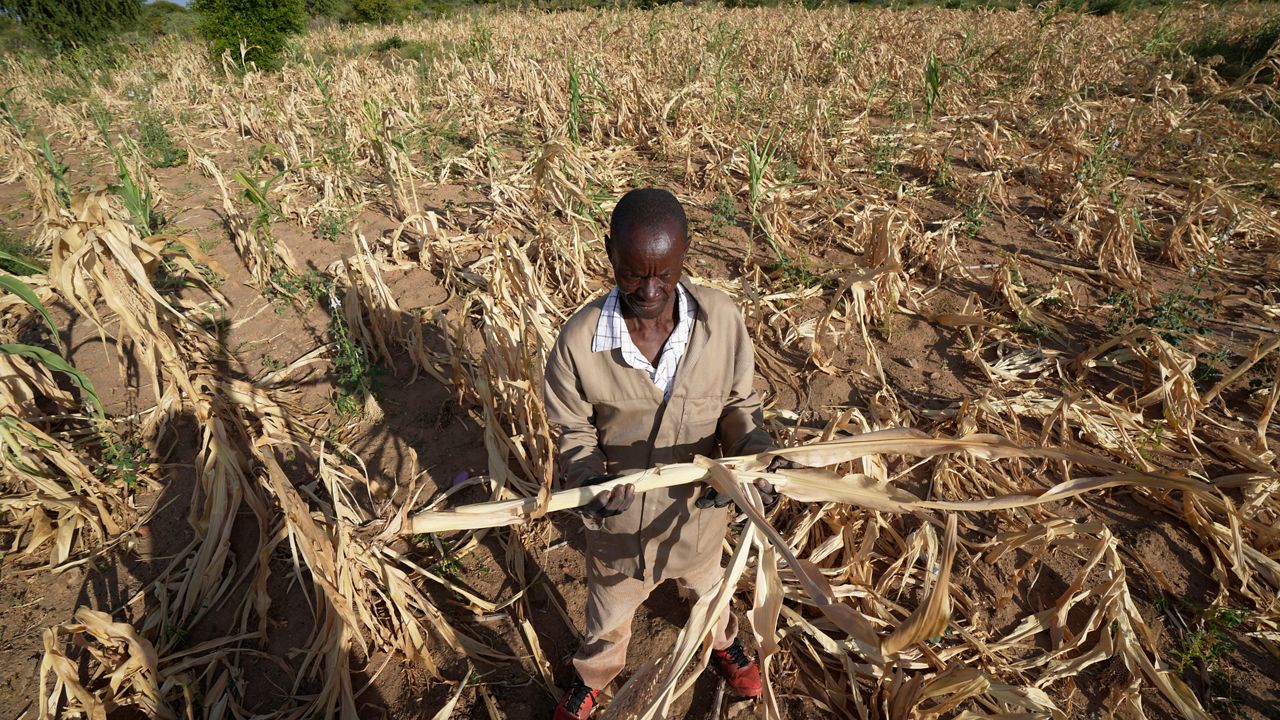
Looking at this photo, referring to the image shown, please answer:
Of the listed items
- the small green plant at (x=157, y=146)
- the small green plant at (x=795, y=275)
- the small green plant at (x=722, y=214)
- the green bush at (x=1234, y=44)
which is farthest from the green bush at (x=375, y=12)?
the green bush at (x=1234, y=44)

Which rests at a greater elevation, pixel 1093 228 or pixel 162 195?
pixel 162 195

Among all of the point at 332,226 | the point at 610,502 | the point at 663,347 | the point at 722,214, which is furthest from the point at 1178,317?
the point at 332,226

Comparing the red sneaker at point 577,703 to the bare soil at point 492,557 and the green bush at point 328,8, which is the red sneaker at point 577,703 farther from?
the green bush at point 328,8

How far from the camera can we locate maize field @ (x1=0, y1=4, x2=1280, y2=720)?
195 cm

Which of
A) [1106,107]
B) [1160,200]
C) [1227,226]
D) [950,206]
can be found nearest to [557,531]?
[950,206]

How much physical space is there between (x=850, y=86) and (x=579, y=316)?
7959 mm

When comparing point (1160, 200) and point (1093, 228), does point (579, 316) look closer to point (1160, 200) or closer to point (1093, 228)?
point (1093, 228)

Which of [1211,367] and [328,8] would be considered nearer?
[1211,367]

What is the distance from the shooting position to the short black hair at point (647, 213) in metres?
1.29

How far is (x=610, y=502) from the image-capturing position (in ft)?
4.52

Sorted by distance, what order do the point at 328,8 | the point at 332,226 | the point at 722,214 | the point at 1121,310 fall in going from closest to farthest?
1. the point at 1121,310
2. the point at 332,226
3. the point at 722,214
4. the point at 328,8

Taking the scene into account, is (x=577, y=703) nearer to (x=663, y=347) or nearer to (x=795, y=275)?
(x=663, y=347)

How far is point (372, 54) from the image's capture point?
13102mm

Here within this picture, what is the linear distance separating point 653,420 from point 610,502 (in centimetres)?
31
